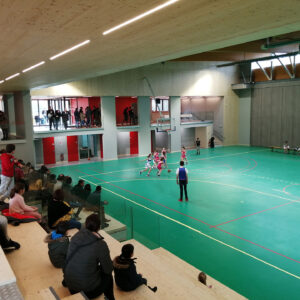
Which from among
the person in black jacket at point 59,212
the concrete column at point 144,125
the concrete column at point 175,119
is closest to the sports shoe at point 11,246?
the person in black jacket at point 59,212

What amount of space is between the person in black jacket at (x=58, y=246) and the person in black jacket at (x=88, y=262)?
116 cm

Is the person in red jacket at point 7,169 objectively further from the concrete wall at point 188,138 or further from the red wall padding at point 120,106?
the concrete wall at point 188,138

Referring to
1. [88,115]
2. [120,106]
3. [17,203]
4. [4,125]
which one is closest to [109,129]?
[88,115]

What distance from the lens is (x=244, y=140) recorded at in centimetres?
3588

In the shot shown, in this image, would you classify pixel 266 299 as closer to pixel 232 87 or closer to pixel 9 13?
pixel 9 13

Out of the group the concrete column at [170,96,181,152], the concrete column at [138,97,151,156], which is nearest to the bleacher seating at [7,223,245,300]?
the concrete column at [138,97,151,156]

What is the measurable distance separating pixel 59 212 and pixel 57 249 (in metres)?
1.81

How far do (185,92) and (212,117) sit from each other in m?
6.02

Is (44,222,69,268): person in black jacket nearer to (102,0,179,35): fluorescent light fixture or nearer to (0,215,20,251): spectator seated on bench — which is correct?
(0,215,20,251): spectator seated on bench

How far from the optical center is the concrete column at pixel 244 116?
1380 inches

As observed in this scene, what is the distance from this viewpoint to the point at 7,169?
33.7 feet

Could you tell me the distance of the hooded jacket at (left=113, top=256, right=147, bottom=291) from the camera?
16.6 feet

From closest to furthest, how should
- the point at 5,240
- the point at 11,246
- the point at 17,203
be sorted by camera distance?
the point at 5,240 < the point at 11,246 < the point at 17,203

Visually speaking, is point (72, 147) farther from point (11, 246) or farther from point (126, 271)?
point (126, 271)
